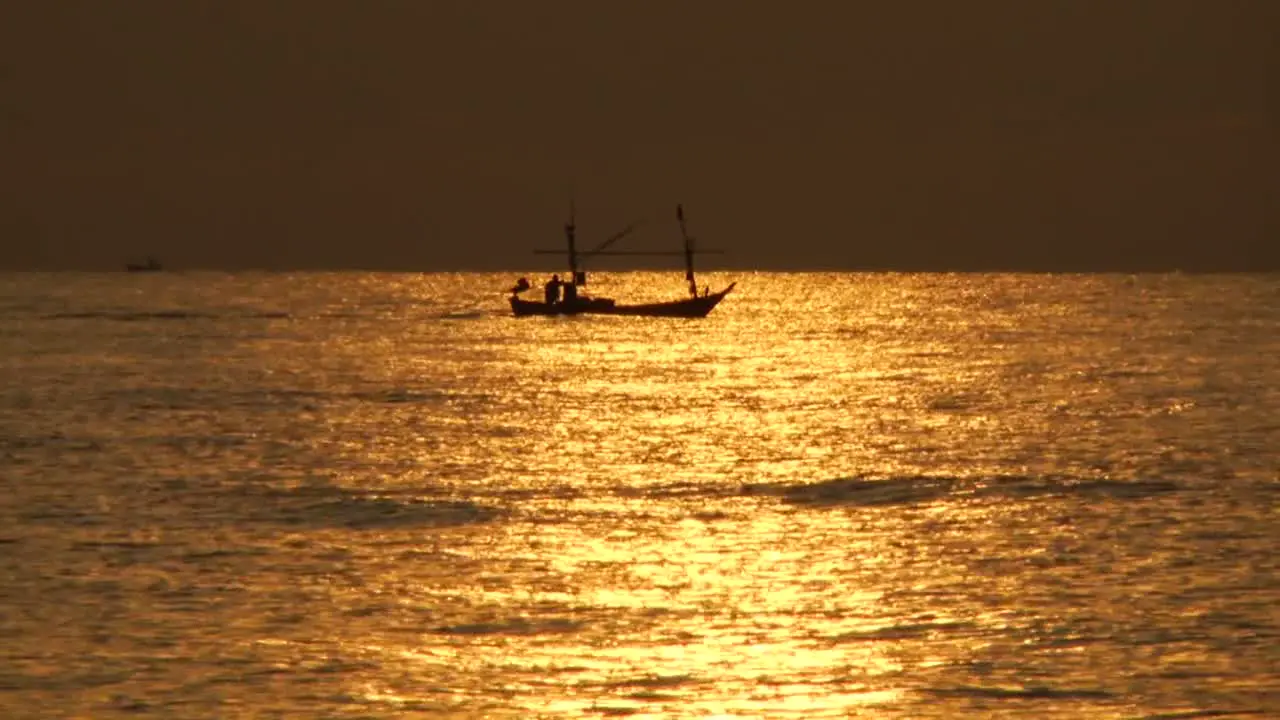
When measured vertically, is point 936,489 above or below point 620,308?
above

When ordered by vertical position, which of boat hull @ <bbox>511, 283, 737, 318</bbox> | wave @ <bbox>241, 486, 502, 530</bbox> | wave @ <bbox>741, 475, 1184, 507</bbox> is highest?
wave @ <bbox>241, 486, 502, 530</bbox>

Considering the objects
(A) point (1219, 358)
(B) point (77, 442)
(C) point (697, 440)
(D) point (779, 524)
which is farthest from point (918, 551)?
(A) point (1219, 358)

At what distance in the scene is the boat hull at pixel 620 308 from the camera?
181500 mm

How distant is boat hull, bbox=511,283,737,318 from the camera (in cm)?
18150

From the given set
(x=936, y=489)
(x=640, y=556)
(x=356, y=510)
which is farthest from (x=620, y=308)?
(x=640, y=556)

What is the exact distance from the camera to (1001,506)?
141 ft

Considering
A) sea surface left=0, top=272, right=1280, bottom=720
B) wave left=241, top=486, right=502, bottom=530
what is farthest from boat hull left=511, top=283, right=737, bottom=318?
wave left=241, top=486, right=502, bottom=530

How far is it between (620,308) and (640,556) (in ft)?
488

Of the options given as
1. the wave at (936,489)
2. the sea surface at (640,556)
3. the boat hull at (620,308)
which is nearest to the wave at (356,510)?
the sea surface at (640,556)

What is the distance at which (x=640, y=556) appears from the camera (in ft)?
113

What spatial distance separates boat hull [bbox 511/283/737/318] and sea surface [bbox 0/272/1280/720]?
98.9 m

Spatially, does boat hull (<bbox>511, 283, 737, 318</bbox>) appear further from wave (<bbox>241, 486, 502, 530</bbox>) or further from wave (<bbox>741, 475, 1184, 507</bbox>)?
wave (<bbox>241, 486, 502, 530</bbox>)

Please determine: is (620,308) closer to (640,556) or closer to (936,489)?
(936,489)

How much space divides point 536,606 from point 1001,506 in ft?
52.8
